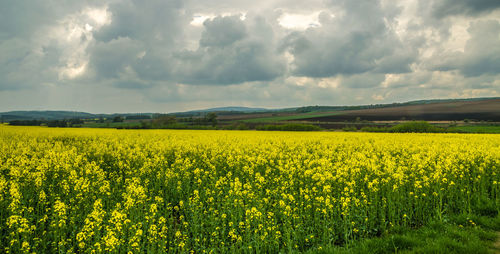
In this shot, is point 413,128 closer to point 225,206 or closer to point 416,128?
point 416,128

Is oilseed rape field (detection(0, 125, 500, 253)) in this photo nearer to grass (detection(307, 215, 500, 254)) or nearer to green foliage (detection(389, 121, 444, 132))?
grass (detection(307, 215, 500, 254))

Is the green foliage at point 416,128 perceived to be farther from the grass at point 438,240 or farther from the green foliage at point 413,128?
the grass at point 438,240

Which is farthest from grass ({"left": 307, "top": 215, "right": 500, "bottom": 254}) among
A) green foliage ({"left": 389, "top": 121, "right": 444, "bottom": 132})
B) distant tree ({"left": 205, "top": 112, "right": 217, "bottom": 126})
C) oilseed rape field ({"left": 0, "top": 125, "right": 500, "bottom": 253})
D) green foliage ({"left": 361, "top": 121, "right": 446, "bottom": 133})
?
distant tree ({"left": 205, "top": 112, "right": 217, "bottom": 126})

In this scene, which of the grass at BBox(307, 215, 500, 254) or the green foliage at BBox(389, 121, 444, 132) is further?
the green foliage at BBox(389, 121, 444, 132)

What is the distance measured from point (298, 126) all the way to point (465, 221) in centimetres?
4704

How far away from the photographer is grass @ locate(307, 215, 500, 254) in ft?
17.3

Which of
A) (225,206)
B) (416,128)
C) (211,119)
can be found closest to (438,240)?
(225,206)

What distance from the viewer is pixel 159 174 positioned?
9789mm

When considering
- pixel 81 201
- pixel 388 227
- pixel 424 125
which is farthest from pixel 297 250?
pixel 424 125

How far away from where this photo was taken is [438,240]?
18.2 feet

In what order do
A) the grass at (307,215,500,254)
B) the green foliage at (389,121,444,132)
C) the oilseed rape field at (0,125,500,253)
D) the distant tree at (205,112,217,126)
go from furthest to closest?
the distant tree at (205,112,217,126) < the green foliage at (389,121,444,132) < the oilseed rape field at (0,125,500,253) < the grass at (307,215,500,254)

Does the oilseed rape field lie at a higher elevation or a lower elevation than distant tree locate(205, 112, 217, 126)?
lower

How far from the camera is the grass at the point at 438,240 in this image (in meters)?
5.28

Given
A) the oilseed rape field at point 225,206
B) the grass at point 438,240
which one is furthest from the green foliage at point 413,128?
the grass at point 438,240
